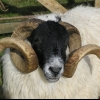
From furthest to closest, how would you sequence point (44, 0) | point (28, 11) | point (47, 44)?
point (28, 11)
point (44, 0)
point (47, 44)

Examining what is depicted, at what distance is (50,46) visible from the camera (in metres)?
3.46

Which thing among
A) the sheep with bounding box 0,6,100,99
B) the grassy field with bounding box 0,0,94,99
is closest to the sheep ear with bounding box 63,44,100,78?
the sheep with bounding box 0,6,100,99

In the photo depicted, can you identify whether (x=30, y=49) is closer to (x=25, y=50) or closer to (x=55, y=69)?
(x=25, y=50)

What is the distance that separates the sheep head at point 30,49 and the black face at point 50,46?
0.30 ft

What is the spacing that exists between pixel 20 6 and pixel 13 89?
693 cm

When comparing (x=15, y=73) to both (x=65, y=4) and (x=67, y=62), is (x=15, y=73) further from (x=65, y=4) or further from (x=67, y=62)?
(x=65, y=4)

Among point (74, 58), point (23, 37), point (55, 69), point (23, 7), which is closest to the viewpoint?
point (55, 69)

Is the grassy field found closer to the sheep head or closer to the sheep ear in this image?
the sheep head

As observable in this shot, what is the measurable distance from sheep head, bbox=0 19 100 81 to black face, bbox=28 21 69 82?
0.09 meters

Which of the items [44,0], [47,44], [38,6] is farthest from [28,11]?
[47,44]

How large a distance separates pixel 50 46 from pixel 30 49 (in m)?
0.22

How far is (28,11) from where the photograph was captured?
9875 millimetres

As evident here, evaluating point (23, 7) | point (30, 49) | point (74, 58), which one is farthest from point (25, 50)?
point (23, 7)

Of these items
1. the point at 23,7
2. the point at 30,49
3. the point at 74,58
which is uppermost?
the point at 30,49
